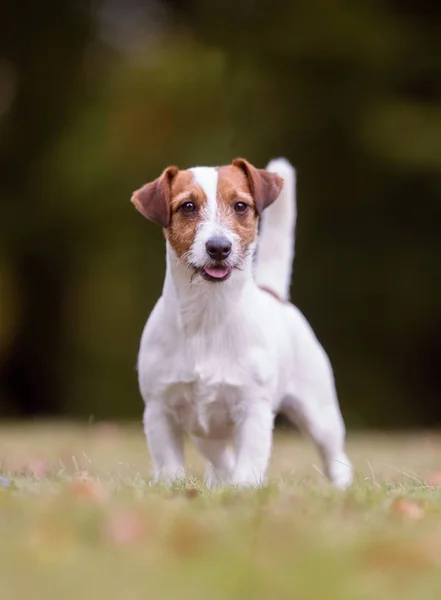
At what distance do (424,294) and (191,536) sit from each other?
11494 millimetres

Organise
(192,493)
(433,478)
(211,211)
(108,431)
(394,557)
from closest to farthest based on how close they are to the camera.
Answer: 1. (394,557)
2. (192,493)
3. (211,211)
4. (433,478)
5. (108,431)

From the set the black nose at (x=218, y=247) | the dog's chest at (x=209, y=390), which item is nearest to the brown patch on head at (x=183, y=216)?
the black nose at (x=218, y=247)

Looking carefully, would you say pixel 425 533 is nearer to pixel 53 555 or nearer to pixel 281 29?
pixel 53 555

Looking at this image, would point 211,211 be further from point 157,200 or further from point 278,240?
point 278,240

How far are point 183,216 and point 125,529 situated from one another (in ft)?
7.09

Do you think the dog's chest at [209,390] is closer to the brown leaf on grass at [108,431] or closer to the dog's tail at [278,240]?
the dog's tail at [278,240]

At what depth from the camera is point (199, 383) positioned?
4922 mm

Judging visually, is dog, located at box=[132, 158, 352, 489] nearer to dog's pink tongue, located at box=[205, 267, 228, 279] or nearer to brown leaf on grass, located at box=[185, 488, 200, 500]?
dog's pink tongue, located at box=[205, 267, 228, 279]

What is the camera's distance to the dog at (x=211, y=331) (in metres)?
4.86

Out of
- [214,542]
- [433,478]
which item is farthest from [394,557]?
[433,478]

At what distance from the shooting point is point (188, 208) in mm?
4910

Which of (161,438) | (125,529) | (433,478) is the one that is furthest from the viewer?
(433,478)

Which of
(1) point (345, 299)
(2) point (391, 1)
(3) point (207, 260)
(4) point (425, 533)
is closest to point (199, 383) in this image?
(3) point (207, 260)

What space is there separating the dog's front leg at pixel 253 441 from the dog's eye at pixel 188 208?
92 cm
